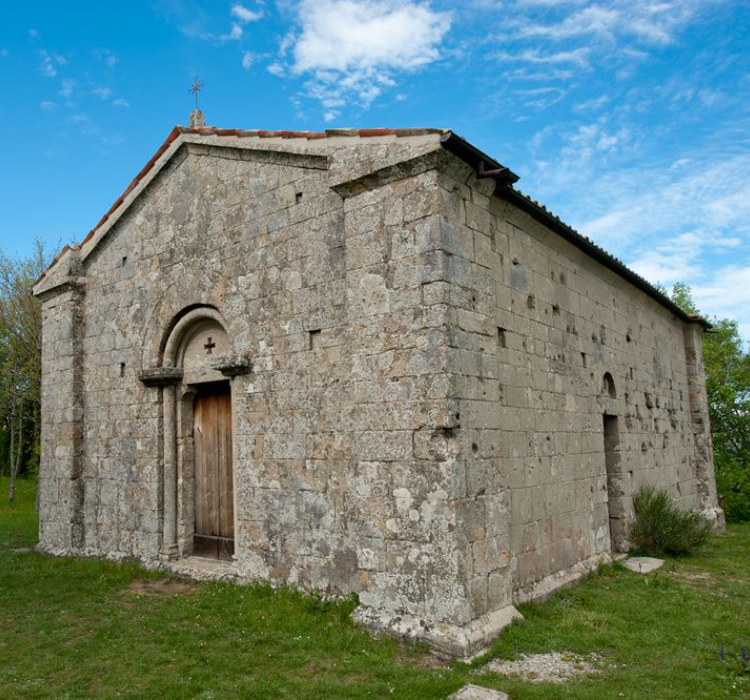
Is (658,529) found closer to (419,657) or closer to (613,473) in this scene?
(613,473)

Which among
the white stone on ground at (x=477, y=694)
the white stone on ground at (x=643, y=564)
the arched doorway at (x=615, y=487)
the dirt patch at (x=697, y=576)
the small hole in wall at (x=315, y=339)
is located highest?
the small hole in wall at (x=315, y=339)

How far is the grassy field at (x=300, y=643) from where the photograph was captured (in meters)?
4.67

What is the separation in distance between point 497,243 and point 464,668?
170 inches

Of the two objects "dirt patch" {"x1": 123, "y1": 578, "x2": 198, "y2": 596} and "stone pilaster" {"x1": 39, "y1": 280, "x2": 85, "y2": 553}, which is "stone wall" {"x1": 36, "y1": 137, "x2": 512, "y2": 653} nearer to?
"stone pilaster" {"x1": 39, "y1": 280, "x2": 85, "y2": 553}

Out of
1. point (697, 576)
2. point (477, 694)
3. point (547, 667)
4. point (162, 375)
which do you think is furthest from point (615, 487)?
point (162, 375)

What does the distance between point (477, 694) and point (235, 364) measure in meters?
4.34

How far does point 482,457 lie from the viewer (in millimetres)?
5660

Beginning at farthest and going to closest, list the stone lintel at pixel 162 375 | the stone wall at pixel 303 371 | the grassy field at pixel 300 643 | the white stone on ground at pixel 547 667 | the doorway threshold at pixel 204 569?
1. the stone lintel at pixel 162 375
2. the doorway threshold at pixel 204 569
3. the stone wall at pixel 303 371
4. the white stone on ground at pixel 547 667
5. the grassy field at pixel 300 643

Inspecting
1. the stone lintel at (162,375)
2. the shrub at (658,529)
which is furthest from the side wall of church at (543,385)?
the stone lintel at (162,375)

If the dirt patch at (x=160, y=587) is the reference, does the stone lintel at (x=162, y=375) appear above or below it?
above

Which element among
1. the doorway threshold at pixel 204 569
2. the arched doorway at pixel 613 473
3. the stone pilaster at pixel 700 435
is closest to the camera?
the doorway threshold at pixel 204 569

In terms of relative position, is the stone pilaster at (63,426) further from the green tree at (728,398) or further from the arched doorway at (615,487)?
the green tree at (728,398)

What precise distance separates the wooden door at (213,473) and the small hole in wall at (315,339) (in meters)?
1.92

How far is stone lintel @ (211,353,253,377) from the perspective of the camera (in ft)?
23.8
